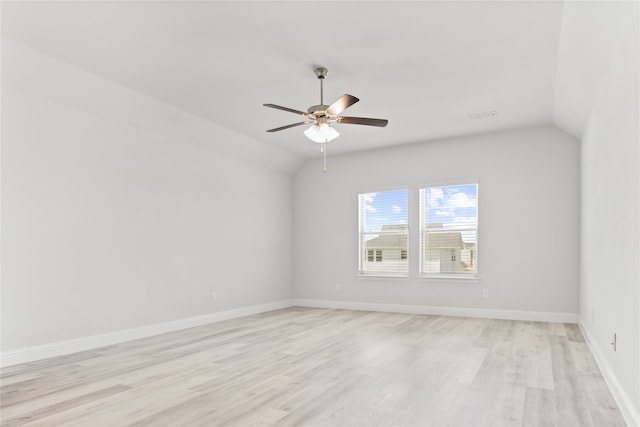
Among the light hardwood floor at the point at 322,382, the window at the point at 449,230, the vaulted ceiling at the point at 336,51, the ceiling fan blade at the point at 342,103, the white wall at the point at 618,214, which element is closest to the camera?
the white wall at the point at 618,214

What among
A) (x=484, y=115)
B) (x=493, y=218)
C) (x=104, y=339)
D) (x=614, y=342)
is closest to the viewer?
(x=614, y=342)

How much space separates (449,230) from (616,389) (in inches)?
157

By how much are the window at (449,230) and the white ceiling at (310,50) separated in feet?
5.47

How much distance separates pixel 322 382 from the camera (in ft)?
10.9

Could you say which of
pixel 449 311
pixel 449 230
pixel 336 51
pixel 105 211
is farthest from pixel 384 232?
pixel 105 211

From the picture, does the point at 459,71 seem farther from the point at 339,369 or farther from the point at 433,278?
the point at 433,278

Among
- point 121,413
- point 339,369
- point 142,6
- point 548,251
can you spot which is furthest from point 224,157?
point 548,251

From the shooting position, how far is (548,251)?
6.02 meters

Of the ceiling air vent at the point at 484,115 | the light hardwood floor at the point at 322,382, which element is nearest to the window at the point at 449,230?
the ceiling air vent at the point at 484,115

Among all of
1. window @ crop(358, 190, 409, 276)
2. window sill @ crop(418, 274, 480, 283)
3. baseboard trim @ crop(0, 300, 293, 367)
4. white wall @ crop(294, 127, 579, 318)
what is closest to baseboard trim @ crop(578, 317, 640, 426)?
white wall @ crop(294, 127, 579, 318)

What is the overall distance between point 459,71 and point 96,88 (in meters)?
3.80

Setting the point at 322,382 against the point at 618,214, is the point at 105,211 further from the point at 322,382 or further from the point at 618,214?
the point at 618,214

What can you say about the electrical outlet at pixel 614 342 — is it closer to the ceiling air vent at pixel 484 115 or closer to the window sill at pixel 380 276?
the ceiling air vent at pixel 484 115

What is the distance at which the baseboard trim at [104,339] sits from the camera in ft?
12.9
